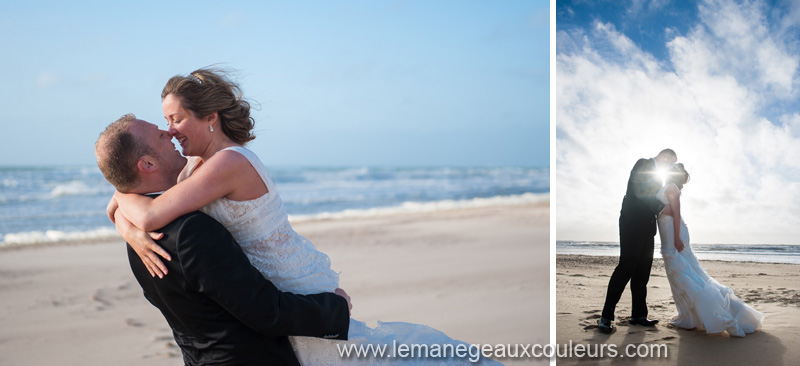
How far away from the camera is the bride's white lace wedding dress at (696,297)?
12.4ft

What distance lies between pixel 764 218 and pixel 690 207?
1.58 ft

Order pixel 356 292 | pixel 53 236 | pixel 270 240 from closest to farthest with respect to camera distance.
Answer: pixel 270 240
pixel 356 292
pixel 53 236

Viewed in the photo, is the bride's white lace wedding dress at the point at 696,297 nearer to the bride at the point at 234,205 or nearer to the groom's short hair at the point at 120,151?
the bride at the point at 234,205

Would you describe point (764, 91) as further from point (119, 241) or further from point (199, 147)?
point (119, 241)

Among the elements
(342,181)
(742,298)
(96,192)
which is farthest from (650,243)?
(342,181)

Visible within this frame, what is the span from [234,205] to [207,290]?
10.5 inches

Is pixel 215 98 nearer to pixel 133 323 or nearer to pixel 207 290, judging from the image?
pixel 207 290

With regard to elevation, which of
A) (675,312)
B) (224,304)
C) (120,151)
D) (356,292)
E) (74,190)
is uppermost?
(74,190)

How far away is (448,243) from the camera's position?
879 cm

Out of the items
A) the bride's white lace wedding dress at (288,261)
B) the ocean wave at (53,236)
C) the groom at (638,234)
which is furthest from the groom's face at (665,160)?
the ocean wave at (53,236)

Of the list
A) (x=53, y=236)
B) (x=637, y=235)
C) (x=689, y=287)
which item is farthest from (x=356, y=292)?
(x=53, y=236)

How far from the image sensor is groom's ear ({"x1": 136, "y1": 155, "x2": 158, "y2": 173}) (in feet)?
5.34

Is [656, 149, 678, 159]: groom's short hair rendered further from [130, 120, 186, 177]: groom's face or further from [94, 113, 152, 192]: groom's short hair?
[94, 113, 152, 192]: groom's short hair

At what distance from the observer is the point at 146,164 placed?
1.64 metres
